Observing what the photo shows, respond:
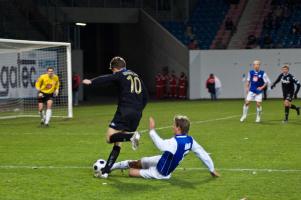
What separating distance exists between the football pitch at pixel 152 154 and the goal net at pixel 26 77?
659 centimetres

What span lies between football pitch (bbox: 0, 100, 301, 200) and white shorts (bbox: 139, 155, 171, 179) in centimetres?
10

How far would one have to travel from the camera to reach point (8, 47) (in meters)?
26.3

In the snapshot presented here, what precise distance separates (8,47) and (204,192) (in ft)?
59.3

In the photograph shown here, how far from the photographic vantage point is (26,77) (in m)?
30.3

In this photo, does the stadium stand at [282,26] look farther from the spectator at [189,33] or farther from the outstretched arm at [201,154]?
the outstretched arm at [201,154]

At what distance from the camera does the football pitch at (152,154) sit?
32.0 feet

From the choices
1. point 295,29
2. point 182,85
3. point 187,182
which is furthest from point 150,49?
point 187,182

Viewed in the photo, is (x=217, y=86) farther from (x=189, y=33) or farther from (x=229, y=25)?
(x=189, y=33)

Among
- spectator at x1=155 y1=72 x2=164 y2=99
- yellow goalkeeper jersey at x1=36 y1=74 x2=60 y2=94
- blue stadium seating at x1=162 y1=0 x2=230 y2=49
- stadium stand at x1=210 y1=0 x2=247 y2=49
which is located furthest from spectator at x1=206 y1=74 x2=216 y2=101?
yellow goalkeeper jersey at x1=36 y1=74 x2=60 y2=94

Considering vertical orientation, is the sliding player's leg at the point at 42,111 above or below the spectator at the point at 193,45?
below

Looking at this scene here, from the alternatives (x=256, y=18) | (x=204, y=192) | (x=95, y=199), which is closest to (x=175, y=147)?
(x=204, y=192)

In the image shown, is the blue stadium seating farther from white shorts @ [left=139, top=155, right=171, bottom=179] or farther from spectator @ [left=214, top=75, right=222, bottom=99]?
white shorts @ [left=139, top=155, right=171, bottom=179]

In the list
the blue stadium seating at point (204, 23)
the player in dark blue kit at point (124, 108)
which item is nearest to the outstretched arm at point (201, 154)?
the player in dark blue kit at point (124, 108)

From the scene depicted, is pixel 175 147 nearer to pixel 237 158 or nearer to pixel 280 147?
pixel 237 158
